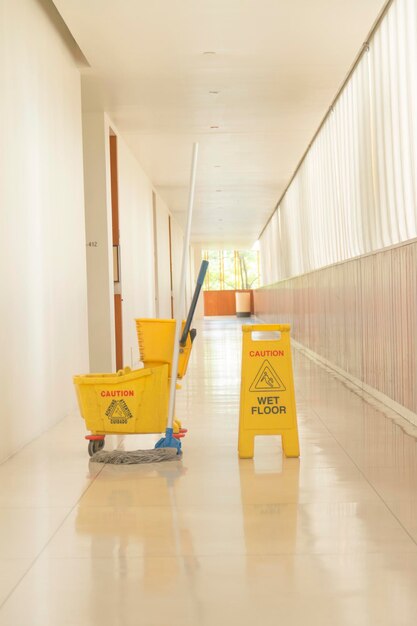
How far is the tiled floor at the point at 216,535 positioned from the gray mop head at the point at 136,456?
0.09 m

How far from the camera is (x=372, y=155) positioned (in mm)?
7977

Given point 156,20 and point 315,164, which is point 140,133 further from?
point 156,20

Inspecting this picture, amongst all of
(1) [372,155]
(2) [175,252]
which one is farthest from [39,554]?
(2) [175,252]

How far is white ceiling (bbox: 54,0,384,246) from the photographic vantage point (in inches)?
266

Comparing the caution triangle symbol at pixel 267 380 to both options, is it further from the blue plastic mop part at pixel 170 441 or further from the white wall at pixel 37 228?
the white wall at pixel 37 228

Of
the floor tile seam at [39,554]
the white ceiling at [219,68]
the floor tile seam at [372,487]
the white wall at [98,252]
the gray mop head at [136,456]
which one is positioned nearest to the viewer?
the floor tile seam at [39,554]

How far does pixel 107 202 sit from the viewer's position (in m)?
9.92

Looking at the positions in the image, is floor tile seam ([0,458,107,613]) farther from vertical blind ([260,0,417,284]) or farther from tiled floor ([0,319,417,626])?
vertical blind ([260,0,417,284])

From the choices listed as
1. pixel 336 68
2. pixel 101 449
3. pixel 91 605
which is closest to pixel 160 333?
pixel 101 449

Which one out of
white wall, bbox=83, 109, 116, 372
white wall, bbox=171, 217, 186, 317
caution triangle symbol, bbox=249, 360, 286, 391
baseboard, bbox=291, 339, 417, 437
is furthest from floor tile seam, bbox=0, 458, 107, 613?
white wall, bbox=171, 217, 186, 317

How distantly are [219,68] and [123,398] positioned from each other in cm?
442

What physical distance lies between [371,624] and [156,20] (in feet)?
18.3

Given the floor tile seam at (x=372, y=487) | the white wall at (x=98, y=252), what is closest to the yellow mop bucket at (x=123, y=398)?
the floor tile seam at (x=372, y=487)

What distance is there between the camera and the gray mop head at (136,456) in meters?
4.82
